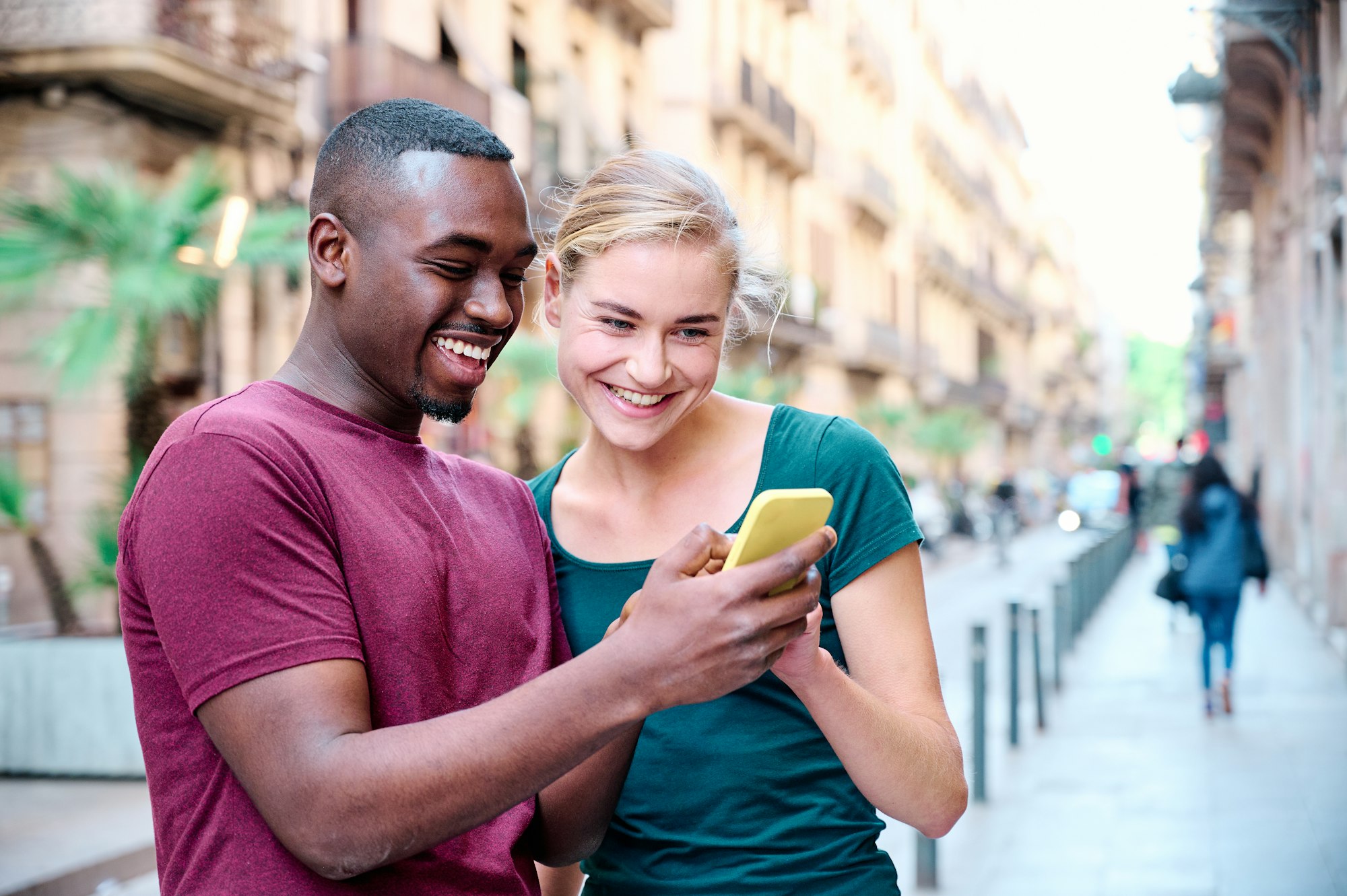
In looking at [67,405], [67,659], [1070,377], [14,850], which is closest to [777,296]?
[14,850]

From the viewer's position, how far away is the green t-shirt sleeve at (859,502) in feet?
6.72

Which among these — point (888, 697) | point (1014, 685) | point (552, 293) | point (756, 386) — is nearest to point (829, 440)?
point (888, 697)

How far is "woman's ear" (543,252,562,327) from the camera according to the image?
230 centimetres

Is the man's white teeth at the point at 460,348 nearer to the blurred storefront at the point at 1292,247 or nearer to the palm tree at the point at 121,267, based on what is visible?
the palm tree at the point at 121,267

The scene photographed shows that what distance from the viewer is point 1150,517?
28297 mm

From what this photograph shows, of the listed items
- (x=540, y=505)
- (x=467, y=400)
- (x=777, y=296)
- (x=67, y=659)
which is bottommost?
(x=67, y=659)

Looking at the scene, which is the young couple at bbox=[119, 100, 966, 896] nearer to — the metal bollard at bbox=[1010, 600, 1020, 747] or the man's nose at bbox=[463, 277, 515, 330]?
the man's nose at bbox=[463, 277, 515, 330]

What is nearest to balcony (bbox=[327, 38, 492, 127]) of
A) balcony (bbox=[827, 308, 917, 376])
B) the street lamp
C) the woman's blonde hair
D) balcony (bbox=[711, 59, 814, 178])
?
the street lamp

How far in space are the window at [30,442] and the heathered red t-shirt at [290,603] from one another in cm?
1184

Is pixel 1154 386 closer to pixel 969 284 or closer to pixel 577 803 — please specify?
pixel 969 284

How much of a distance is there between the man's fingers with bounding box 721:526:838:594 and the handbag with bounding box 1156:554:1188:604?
361 inches

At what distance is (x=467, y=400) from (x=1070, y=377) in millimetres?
84373

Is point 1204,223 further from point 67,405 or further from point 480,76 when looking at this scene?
point 67,405

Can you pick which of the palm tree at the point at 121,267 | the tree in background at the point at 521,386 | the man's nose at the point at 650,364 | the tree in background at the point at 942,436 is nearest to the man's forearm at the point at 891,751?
the man's nose at the point at 650,364
